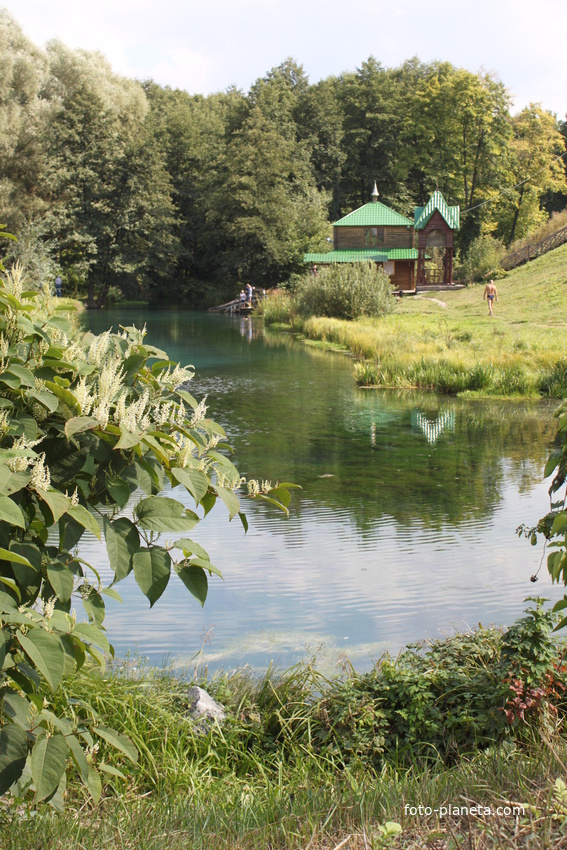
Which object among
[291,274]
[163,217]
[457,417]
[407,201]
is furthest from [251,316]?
[457,417]

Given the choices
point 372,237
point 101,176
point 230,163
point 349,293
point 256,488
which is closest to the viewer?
point 256,488

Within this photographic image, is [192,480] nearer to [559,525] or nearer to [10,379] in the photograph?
[10,379]

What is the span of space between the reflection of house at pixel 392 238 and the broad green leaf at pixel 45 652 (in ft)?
163

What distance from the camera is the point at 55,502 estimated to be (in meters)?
2.56

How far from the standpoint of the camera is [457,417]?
16.4 meters

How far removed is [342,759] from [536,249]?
5143 cm

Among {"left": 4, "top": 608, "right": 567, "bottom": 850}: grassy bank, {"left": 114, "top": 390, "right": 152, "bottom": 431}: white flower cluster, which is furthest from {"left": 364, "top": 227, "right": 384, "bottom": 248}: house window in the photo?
{"left": 114, "top": 390, "right": 152, "bottom": 431}: white flower cluster

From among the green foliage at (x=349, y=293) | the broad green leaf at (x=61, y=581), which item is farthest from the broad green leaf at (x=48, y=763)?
the green foliage at (x=349, y=293)

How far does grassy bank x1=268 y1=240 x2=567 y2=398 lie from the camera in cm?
1912

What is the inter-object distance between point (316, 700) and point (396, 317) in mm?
31040

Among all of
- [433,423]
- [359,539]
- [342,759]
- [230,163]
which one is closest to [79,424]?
[342,759]

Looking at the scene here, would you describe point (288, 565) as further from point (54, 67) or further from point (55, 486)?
point (54, 67)

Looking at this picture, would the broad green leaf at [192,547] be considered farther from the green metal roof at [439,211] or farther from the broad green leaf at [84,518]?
the green metal roof at [439,211]

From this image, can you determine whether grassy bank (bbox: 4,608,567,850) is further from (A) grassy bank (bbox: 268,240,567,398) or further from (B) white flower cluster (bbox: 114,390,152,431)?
(A) grassy bank (bbox: 268,240,567,398)
